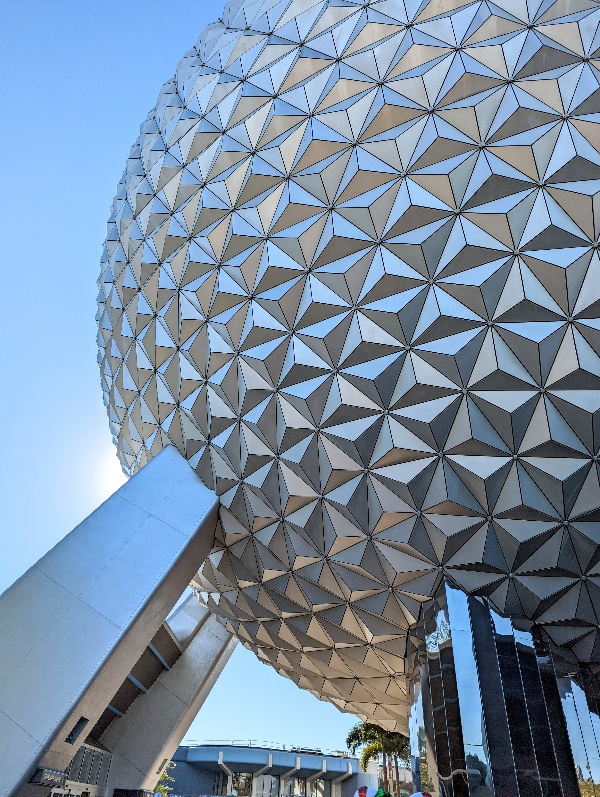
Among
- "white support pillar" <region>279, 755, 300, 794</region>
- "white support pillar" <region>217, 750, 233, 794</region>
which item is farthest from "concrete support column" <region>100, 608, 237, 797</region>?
"white support pillar" <region>279, 755, 300, 794</region>

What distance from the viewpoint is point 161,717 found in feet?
72.1

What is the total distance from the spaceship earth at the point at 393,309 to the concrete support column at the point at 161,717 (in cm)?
1050

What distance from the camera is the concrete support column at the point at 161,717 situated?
21.2m

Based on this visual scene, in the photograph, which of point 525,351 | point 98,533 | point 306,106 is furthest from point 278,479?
point 306,106

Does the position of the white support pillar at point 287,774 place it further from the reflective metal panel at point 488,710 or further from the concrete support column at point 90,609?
the concrete support column at point 90,609

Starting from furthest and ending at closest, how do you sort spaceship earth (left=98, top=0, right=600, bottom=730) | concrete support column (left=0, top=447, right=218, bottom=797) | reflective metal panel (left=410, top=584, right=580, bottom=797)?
reflective metal panel (left=410, top=584, right=580, bottom=797) → spaceship earth (left=98, top=0, right=600, bottom=730) → concrete support column (left=0, top=447, right=218, bottom=797)

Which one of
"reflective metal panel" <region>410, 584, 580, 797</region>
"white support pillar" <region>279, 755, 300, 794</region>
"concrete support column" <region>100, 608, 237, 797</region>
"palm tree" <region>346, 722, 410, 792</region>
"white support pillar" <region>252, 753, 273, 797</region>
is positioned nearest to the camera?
"reflective metal panel" <region>410, 584, 580, 797</region>

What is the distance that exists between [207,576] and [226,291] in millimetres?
8453

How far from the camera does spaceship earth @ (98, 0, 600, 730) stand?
35.8ft

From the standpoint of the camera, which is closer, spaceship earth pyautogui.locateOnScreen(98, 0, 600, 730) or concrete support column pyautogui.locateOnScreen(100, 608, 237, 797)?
spaceship earth pyautogui.locateOnScreen(98, 0, 600, 730)

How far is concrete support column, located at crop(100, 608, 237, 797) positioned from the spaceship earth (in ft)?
34.5

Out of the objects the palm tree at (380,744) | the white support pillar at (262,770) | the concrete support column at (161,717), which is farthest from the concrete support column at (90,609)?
the white support pillar at (262,770)

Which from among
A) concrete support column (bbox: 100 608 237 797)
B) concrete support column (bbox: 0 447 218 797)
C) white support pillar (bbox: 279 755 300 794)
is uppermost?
white support pillar (bbox: 279 755 300 794)

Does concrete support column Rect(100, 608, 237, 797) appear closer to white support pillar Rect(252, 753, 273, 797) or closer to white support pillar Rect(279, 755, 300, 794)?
white support pillar Rect(252, 753, 273, 797)
